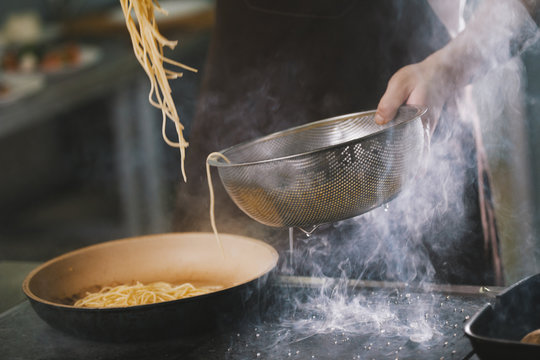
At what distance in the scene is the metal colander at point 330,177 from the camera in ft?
4.11

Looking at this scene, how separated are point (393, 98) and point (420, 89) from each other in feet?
0.26

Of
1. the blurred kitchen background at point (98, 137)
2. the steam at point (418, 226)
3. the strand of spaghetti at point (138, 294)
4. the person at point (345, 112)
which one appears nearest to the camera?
the strand of spaghetti at point (138, 294)

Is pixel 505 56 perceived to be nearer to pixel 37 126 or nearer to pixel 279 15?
pixel 279 15

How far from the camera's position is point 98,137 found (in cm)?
512

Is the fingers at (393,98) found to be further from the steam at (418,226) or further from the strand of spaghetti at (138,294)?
the strand of spaghetti at (138,294)

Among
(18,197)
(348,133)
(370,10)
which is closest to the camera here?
(348,133)

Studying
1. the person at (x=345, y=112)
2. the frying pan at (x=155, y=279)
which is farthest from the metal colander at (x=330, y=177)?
the person at (x=345, y=112)

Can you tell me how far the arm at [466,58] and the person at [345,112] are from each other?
279mm

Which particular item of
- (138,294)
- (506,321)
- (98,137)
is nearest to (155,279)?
(138,294)

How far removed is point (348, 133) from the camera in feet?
5.11

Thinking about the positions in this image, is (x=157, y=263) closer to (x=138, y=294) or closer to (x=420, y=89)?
(x=138, y=294)

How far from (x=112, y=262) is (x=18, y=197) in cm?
353

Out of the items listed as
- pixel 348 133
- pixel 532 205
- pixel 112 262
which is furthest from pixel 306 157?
pixel 532 205

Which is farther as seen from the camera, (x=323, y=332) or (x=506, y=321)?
(x=323, y=332)
